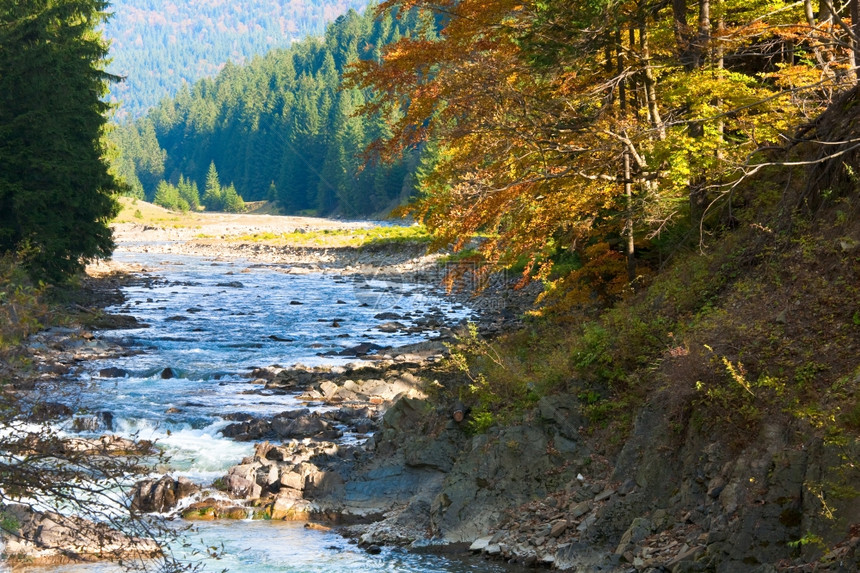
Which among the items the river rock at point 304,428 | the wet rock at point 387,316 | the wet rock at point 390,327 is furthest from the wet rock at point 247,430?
the wet rock at point 387,316

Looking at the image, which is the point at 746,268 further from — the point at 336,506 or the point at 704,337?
the point at 336,506

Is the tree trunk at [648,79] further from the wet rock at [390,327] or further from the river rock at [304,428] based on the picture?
the wet rock at [390,327]

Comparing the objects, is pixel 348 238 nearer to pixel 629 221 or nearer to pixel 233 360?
pixel 233 360

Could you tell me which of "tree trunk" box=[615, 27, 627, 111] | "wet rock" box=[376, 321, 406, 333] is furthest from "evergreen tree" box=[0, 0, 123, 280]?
"tree trunk" box=[615, 27, 627, 111]

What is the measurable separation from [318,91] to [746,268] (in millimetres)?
173139

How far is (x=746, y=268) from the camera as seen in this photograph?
12.4 m

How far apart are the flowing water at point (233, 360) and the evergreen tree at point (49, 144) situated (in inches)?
153

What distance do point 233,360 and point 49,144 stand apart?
1136 cm

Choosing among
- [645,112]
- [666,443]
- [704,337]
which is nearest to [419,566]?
[666,443]

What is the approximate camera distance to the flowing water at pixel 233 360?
11453 mm

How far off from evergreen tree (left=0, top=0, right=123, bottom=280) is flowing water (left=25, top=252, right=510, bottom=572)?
153 inches

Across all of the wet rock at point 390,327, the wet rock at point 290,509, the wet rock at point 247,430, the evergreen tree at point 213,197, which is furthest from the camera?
the evergreen tree at point 213,197

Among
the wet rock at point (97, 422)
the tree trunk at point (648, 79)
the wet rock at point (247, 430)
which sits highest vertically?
the tree trunk at point (648, 79)

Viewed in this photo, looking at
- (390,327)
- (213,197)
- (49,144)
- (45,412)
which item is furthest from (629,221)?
(213,197)
